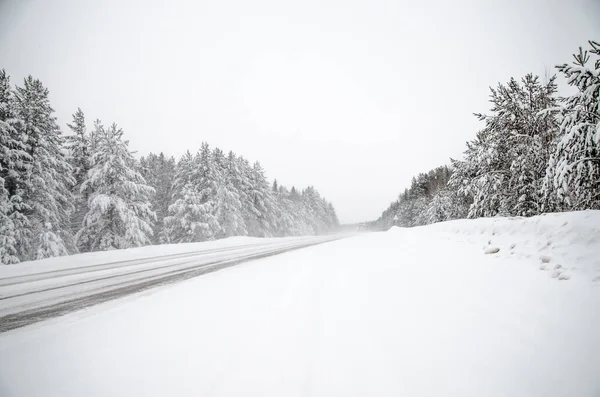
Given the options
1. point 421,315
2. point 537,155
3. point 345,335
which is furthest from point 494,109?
point 345,335

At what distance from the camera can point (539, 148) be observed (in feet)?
34.8

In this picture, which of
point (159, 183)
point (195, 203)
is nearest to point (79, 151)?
point (195, 203)

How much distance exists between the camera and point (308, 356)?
7.54 feet

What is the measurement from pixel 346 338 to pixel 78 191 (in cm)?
2503

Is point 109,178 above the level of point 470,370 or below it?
above

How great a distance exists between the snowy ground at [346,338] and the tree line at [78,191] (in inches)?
616

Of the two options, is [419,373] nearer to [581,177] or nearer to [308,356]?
[308,356]

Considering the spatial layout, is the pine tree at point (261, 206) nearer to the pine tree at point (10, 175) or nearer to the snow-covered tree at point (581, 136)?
the pine tree at point (10, 175)

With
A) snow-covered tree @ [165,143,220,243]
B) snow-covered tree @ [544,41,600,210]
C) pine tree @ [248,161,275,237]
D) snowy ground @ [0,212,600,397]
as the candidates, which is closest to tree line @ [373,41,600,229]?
snow-covered tree @ [544,41,600,210]

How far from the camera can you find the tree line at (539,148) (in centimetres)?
576

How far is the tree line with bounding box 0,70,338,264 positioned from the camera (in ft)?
43.9

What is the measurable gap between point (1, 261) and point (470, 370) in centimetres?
1921

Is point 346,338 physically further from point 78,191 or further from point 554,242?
point 78,191

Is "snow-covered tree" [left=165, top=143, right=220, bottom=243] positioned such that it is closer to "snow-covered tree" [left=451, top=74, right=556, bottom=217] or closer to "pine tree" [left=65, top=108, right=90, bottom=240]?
"pine tree" [left=65, top=108, right=90, bottom=240]
